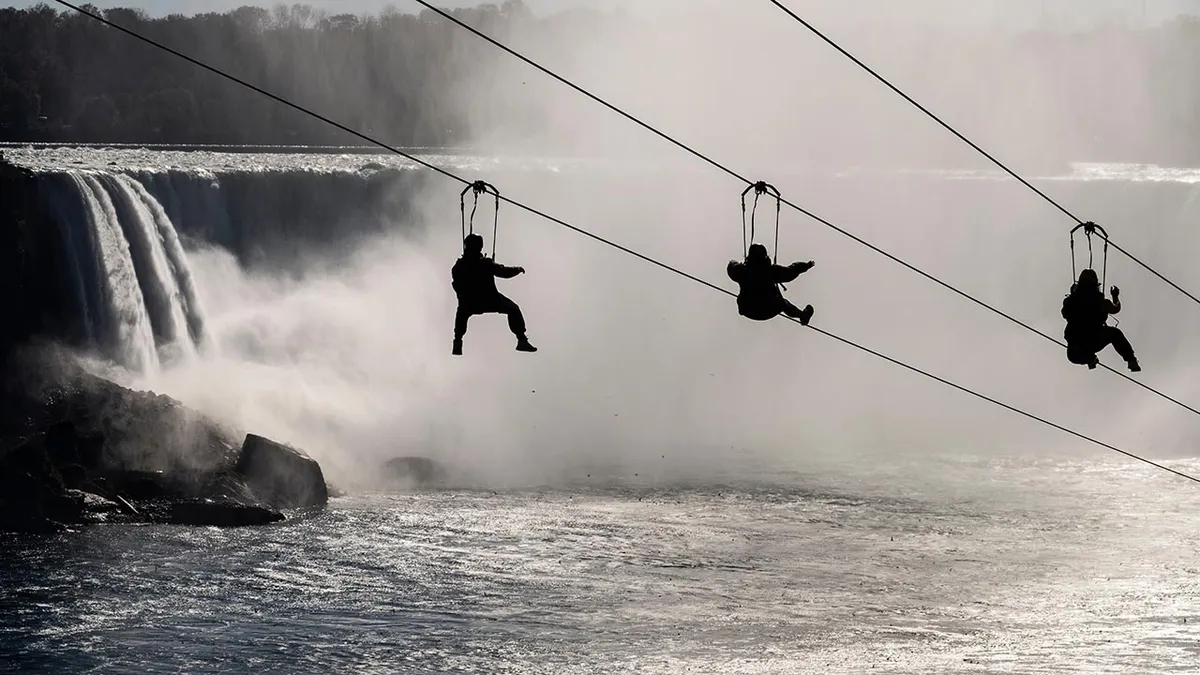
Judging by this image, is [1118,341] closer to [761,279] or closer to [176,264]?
[761,279]

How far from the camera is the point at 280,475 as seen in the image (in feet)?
117

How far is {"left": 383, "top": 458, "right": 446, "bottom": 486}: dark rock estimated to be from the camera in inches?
1512

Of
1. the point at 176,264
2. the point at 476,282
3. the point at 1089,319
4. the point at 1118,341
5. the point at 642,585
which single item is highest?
the point at 176,264

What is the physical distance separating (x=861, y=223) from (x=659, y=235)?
683 cm

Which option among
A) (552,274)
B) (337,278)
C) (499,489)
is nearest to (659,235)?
(552,274)

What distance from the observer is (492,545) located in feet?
106

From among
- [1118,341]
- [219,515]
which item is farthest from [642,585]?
[1118,341]

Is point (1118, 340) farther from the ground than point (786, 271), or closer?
closer

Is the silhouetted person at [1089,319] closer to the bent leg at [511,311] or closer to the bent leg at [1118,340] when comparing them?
the bent leg at [1118,340]

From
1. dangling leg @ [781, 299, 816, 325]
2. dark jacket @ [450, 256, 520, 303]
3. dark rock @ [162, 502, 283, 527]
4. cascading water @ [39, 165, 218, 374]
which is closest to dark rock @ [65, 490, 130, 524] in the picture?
dark rock @ [162, 502, 283, 527]

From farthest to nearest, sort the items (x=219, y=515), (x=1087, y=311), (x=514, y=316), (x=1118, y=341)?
(x=219, y=515) → (x=1118, y=341) → (x=1087, y=311) → (x=514, y=316)

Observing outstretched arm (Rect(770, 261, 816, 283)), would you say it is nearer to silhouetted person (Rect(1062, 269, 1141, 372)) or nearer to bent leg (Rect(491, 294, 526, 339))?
bent leg (Rect(491, 294, 526, 339))

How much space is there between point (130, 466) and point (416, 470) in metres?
6.09

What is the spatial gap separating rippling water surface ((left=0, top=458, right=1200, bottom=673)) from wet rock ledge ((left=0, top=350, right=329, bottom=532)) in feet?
3.04
